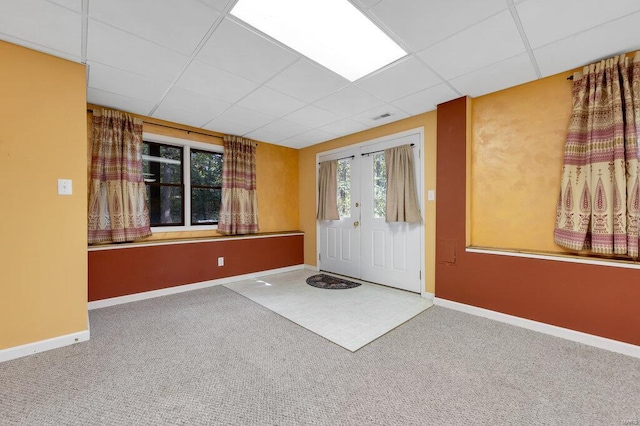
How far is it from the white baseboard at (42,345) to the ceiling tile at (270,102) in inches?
110

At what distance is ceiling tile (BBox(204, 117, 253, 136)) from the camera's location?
3861 millimetres

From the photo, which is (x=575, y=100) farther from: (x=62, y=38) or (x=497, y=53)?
(x=62, y=38)

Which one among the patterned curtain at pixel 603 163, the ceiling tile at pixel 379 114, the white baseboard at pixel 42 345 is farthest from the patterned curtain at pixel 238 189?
the patterned curtain at pixel 603 163

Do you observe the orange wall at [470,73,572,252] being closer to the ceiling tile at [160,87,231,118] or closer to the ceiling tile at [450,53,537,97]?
the ceiling tile at [450,53,537,97]

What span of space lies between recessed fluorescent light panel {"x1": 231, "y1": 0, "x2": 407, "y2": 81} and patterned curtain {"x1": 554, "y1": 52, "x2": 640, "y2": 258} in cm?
174

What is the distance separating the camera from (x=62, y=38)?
2.01 m

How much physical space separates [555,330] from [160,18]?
4.12 meters

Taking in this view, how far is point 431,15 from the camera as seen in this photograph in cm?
179

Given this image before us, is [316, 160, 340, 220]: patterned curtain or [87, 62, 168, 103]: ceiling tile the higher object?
[87, 62, 168, 103]: ceiling tile

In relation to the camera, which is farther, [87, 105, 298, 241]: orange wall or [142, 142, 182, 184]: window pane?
[87, 105, 298, 241]: orange wall

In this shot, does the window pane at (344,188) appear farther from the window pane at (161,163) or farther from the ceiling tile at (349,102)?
the window pane at (161,163)

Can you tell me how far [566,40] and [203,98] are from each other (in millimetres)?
3403

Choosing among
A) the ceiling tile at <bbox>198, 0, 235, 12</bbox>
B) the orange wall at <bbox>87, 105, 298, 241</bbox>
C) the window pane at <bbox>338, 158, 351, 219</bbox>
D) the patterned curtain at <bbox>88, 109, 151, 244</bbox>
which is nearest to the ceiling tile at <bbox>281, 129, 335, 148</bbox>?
the orange wall at <bbox>87, 105, 298, 241</bbox>

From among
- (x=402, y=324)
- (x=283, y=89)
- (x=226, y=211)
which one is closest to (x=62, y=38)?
(x=283, y=89)
